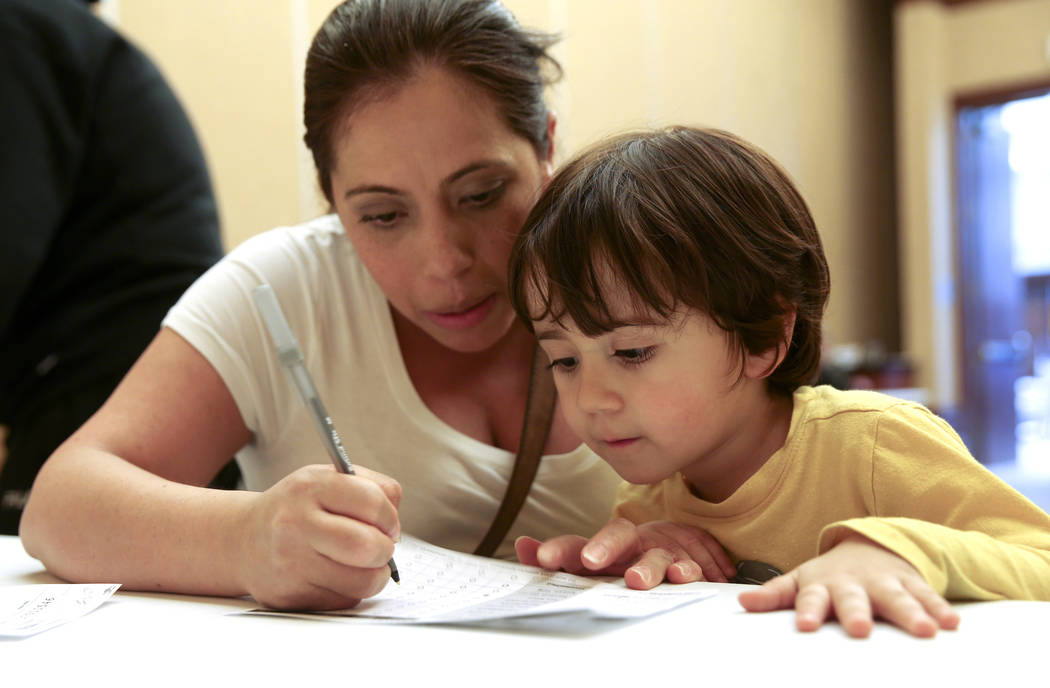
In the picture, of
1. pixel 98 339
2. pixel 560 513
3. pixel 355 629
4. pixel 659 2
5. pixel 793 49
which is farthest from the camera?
pixel 793 49

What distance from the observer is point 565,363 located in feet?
3.79

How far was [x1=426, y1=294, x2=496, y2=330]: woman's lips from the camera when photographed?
49.8 inches

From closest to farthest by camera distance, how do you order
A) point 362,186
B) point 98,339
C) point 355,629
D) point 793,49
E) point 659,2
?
point 355,629 < point 362,186 < point 98,339 < point 659,2 < point 793,49

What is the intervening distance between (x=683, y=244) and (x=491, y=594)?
0.42m

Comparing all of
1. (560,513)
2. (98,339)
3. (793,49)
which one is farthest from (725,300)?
(793,49)

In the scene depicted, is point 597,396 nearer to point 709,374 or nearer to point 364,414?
point 709,374

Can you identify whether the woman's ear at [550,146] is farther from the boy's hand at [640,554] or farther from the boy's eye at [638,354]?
the boy's hand at [640,554]

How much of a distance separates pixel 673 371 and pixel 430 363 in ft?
1.43

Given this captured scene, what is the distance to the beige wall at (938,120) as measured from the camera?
24.5 ft

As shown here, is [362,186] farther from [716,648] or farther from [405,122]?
[716,648]

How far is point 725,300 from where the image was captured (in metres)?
1.10

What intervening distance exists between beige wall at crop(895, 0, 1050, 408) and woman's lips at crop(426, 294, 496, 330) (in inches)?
266

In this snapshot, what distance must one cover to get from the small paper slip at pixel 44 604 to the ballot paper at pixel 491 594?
0.24m

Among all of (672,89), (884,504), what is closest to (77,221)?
(884,504)
